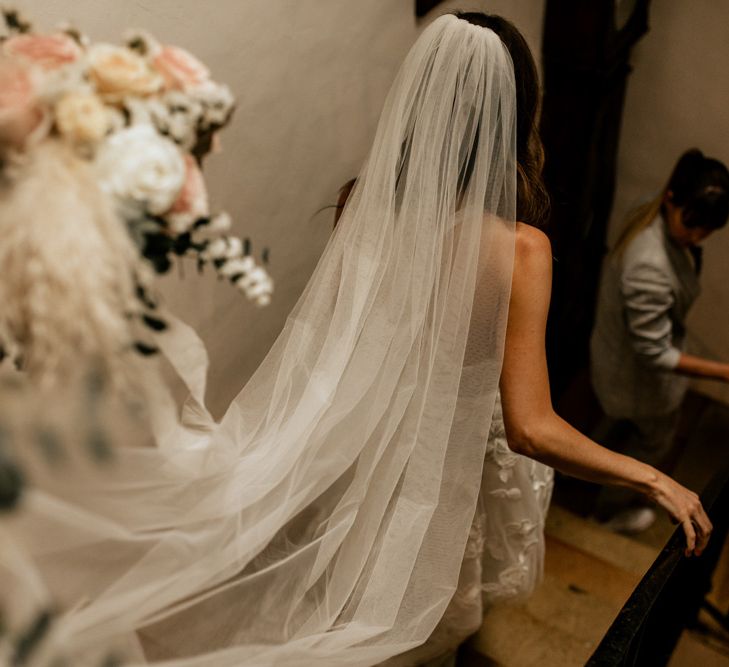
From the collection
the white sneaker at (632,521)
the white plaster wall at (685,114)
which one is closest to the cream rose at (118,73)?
the white sneaker at (632,521)

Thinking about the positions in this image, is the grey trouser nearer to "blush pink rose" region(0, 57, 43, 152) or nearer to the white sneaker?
the white sneaker

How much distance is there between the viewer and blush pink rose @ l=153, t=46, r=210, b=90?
3.01ft

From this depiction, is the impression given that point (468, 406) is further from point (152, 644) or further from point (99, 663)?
point (99, 663)

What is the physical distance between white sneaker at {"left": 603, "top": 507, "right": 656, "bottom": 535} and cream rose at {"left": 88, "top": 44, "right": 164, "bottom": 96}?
2683mm

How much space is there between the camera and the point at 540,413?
1.56m

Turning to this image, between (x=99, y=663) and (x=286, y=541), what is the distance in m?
0.57

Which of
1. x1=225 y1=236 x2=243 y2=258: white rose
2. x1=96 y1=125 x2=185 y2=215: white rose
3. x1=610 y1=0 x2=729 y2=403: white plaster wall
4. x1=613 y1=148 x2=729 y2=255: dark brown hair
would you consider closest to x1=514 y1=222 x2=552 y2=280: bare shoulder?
x1=225 y1=236 x2=243 y2=258: white rose

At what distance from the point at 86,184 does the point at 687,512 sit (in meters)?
1.27

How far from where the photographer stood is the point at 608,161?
11.6 feet

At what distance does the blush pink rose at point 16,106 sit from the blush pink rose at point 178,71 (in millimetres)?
158

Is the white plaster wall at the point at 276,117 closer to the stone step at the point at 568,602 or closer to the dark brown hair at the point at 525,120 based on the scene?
the dark brown hair at the point at 525,120

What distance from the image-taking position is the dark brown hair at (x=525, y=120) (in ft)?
4.83

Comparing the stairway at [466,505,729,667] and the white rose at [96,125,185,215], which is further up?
the white rose at [96,125,185,215]

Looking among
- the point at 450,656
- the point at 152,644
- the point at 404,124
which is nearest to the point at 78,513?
the point at 152,644
